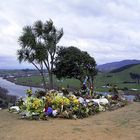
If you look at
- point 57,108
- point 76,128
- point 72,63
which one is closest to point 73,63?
point 72,63

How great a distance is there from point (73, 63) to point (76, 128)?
18390 mm

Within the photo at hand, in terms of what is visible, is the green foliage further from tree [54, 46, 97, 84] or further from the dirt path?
the dirt path

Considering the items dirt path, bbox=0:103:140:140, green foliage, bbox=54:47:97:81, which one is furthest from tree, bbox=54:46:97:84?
dirt path, bbox=0:103:140:140

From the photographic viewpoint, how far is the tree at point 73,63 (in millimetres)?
29886

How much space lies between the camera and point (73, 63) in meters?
30.1

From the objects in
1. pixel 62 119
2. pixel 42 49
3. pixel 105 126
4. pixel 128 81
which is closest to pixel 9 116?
pixel 62 119

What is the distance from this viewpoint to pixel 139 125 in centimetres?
1244

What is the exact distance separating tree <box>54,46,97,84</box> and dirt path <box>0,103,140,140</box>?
15076mm

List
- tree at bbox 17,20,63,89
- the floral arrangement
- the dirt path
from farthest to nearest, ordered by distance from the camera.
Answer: tree at bbox 17,20,63,89, the floral arrangement, the dirt path

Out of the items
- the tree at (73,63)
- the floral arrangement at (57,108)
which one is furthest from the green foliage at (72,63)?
the floral arrangement at (57,108)

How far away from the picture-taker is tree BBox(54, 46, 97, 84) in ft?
98.1

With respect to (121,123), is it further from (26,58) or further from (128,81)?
(128,81)

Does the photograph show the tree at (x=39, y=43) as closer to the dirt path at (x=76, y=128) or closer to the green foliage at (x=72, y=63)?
the green foliage at (x=72, y=63)

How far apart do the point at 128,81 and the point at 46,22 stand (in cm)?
10185
